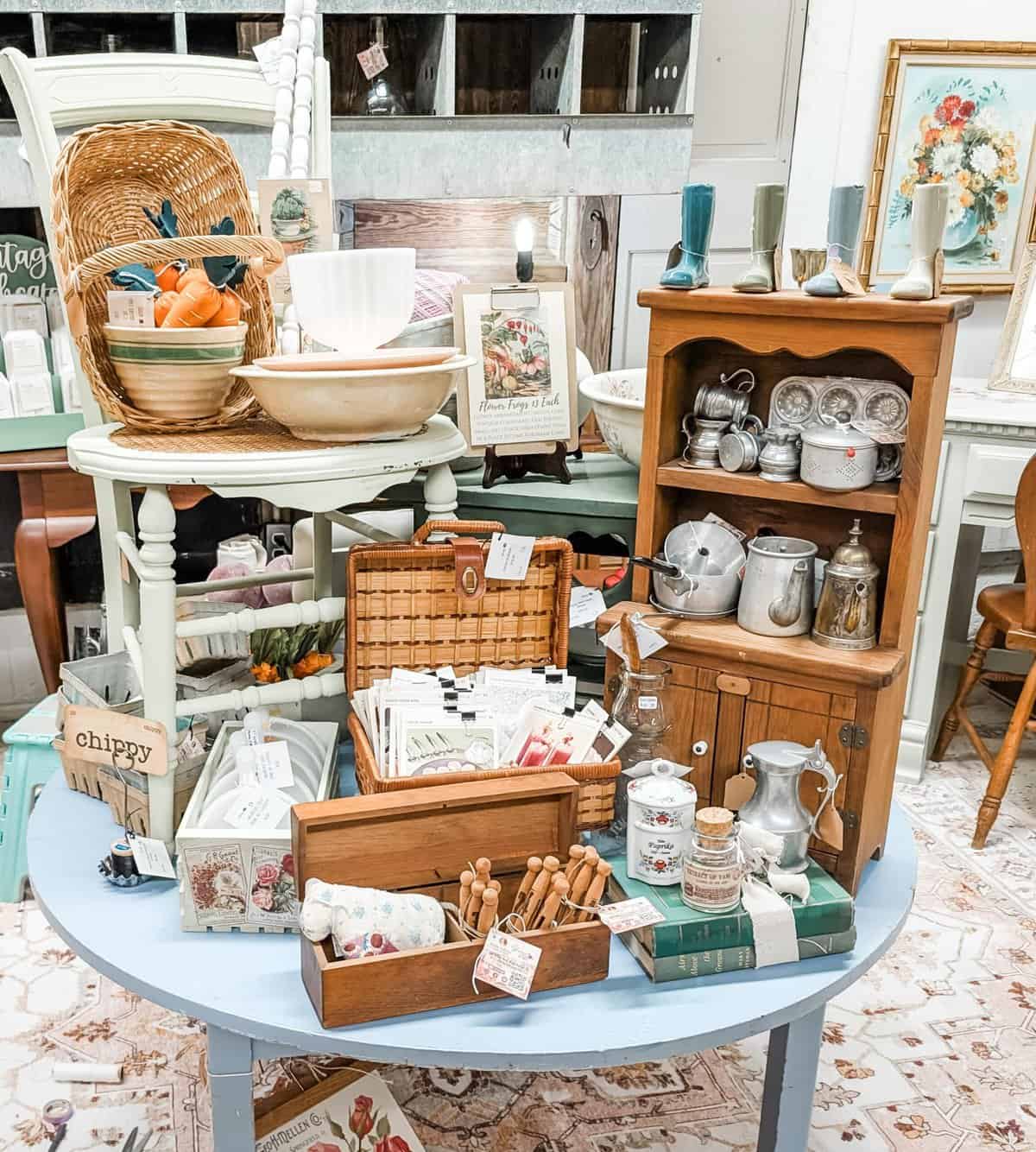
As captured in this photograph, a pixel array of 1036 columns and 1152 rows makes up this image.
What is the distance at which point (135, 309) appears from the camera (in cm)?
163

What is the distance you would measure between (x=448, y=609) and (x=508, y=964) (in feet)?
2.11

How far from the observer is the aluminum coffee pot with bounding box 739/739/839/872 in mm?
1562

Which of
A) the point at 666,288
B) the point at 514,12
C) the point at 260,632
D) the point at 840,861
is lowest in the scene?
the point at 840,861

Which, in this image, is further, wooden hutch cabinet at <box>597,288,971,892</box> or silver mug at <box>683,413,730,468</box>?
silver mug at <box>683,413,730,468</box>

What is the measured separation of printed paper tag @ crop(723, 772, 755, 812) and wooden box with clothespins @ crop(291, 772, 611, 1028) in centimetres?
29

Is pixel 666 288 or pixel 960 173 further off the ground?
pixel 960 173

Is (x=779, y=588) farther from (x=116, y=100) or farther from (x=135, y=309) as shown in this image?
(x=116, y=100)

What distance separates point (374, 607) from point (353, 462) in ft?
0.94

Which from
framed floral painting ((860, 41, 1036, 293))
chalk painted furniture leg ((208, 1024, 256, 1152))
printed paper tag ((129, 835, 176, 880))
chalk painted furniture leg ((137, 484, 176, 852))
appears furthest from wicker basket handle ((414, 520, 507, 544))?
framed floral painting ((860, 41, 1036, 293))

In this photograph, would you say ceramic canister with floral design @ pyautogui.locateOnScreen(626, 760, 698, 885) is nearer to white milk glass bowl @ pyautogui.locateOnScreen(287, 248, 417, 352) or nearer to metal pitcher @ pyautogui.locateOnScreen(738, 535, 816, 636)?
metal pitcher @ pyautogui.locateOnScreen(738, 535, 816, 636)

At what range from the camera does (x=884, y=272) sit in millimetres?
3652

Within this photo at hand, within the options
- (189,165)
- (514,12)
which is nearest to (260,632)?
(189,165)

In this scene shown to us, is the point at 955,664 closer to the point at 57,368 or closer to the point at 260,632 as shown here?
the point at 260,632

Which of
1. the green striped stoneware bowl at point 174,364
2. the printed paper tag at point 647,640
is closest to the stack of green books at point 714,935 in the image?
the printed paper tag at point 647,640
